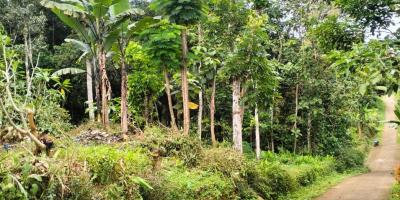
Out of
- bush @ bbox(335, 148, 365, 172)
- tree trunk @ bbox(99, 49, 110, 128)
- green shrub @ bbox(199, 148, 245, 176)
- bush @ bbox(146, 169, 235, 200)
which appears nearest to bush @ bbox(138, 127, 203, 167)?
green shrub @ bbox(199, 148, 245, 176)

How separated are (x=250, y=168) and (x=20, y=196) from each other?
661 centimetres

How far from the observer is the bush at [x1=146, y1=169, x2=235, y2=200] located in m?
7.37

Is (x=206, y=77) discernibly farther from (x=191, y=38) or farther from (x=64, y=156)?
(x=64, y=156)

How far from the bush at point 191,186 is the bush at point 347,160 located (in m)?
12.7

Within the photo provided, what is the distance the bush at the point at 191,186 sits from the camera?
737cm

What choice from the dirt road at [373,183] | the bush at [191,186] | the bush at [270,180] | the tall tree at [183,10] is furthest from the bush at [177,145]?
the dirt road at [373,183]

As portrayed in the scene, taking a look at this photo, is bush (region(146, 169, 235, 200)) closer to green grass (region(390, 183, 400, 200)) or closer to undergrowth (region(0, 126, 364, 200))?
undergrowth (region(0, 126, 364, 200))

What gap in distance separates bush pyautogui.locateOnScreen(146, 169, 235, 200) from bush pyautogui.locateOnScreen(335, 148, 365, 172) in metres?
12.7

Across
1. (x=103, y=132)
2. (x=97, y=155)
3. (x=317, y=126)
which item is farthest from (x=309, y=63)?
(x=97, y=155)

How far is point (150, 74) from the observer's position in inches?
602

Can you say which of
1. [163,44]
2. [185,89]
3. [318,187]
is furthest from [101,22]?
[318,187]

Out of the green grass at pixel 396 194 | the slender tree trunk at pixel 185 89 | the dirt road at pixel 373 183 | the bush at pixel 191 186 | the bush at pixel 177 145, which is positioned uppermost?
the slender tree trunk at pixel 185 89

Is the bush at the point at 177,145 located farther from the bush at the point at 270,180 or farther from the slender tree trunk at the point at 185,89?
the slender tree trunk at the point at 185,89

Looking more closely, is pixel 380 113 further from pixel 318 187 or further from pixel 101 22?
pixel 101 22
